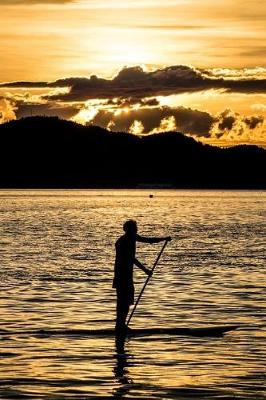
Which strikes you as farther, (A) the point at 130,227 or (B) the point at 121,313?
(B) the point at 121,313

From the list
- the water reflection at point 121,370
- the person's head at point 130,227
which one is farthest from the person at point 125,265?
the water reflection at point 121,370

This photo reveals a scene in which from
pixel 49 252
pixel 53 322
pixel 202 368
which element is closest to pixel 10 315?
pixel 53 322

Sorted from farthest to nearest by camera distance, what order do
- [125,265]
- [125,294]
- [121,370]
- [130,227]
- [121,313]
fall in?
[121,313] → [125,294] → [125,265] → [130,227] → [121,370]

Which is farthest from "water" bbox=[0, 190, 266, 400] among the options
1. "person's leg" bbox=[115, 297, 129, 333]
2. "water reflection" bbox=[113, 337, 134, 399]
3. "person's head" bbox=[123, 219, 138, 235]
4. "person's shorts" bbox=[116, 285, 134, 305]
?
"person's head" bbox=[123, 219, 138, 235]

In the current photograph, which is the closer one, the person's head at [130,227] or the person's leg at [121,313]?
the person's head at [130,227]

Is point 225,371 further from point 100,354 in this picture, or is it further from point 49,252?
point 49,252

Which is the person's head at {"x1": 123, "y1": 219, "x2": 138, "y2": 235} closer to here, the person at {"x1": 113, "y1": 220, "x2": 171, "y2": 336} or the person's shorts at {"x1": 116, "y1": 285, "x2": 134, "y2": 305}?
the person at {"x1": 113, "y1": 220, "x2": 171, "y2": 336}

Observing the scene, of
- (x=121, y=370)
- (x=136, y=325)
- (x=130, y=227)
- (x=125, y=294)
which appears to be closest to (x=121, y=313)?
(x=125, y=294)

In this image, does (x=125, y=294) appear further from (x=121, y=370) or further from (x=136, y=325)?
(x=121, y=370)

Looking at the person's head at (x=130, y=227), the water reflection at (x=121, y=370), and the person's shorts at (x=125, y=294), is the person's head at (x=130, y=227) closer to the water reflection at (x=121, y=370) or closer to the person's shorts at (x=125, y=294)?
the person's shorts at (x=125, y=294)

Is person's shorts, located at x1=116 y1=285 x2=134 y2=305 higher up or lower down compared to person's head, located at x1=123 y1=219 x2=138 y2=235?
lower down

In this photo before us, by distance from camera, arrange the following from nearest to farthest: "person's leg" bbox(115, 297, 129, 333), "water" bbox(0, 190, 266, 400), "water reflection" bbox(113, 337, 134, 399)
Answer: "water reflection" bbox(113, 337, 134, 399), "water" bbox(0, 190, 266, 400), "person's leg" bbox(115, 297, 129, 333)

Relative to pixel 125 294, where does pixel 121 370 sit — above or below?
below

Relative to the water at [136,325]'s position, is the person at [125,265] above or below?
above
